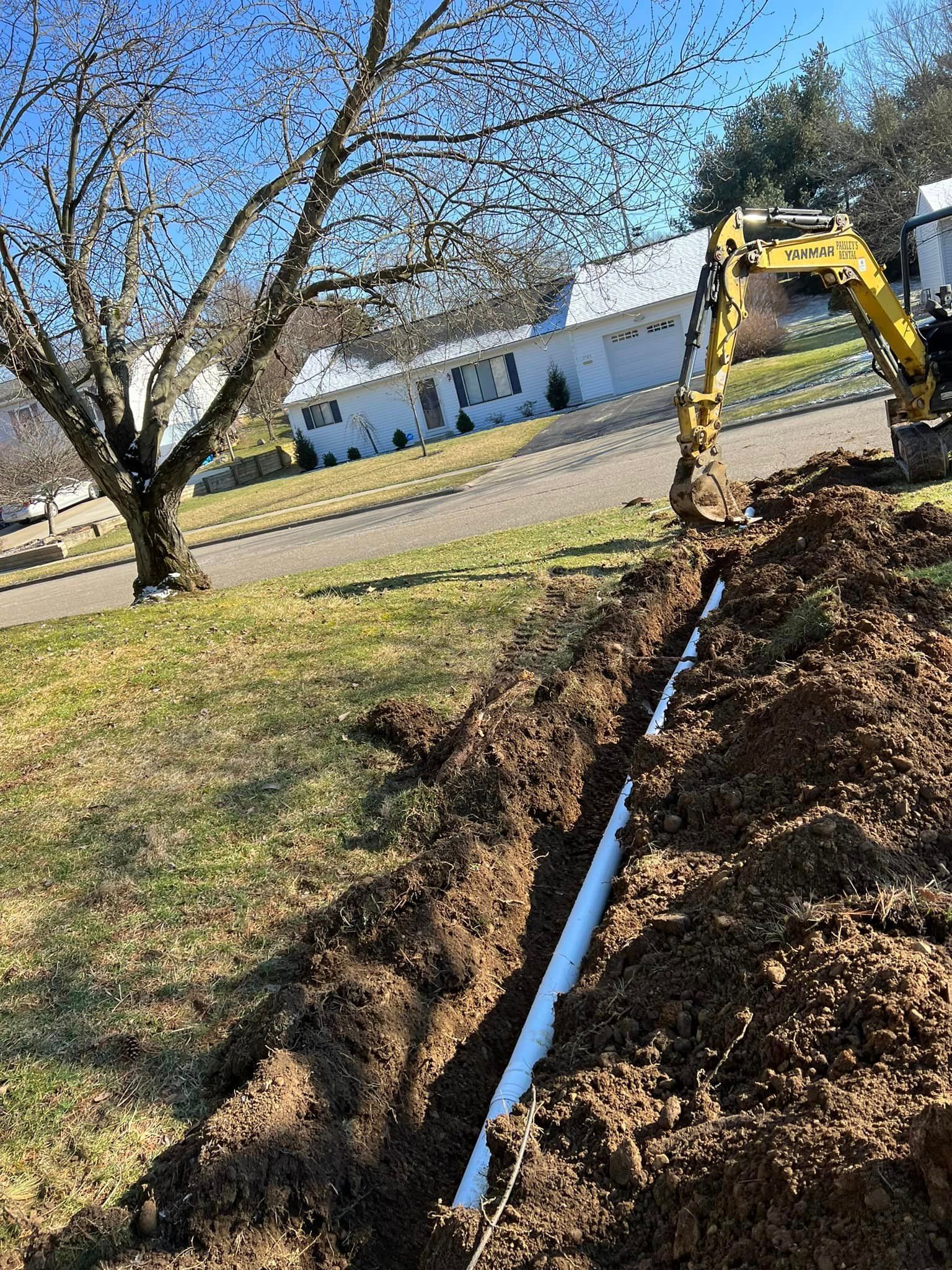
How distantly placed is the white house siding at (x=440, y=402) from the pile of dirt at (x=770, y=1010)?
28.9 meters

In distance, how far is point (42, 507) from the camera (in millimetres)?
40781

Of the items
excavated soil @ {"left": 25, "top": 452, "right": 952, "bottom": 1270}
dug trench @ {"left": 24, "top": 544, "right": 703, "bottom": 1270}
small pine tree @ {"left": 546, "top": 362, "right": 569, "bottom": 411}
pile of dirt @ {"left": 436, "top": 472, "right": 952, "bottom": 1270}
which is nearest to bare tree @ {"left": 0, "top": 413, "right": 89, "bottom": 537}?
small pine tree @ {"left": 546, "top": 362, "right": 569, "bottom": 411}

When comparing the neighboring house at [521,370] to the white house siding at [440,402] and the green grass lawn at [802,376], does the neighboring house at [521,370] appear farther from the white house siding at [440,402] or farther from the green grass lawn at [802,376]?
the green grass lawn at [802,376]

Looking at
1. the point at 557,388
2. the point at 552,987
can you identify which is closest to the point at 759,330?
the point at 557,388

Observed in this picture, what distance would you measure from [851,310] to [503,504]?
7.59 m

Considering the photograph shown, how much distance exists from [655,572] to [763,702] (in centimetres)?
329

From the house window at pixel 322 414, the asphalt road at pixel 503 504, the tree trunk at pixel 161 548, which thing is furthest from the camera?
the house window at pixel 322 414

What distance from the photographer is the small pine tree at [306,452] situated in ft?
128

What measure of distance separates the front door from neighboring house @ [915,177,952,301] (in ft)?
59.2

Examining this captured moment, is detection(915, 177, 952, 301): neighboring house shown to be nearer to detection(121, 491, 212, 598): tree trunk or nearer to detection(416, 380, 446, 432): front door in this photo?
detection(416, 380, 446, 432): front door

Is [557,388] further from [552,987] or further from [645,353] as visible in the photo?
[552,987]

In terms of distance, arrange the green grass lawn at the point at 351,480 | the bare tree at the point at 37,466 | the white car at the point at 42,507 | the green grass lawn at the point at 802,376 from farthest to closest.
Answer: the white car at the point at 42,507 < the bare tree at the point at 37,466 < the green grass lawn at the point at 351,480 < the green grass lawn at the point at 802,376

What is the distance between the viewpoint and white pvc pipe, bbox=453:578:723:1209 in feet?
7.99

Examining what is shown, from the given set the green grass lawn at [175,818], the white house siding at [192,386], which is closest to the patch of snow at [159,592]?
the green grass lawn at [175,818]
